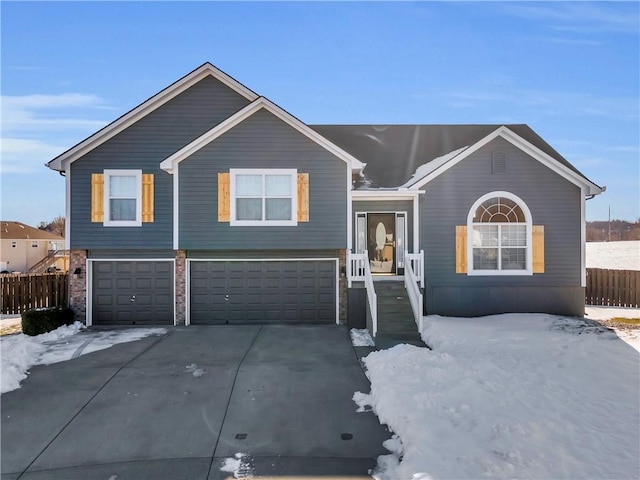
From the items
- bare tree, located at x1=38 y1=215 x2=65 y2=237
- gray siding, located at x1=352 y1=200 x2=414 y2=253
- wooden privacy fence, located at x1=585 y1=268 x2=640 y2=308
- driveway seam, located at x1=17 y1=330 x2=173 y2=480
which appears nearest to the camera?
driveway seam, located at x1=17 y1=330 x2=173 y2=480

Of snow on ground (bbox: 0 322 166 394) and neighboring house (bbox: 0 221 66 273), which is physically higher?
neighboring house (bbox: 0 221 66 273)

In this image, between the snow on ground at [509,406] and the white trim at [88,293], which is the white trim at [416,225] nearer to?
the snow on ground at [509,406]

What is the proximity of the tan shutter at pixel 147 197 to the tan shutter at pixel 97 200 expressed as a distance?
1.26m

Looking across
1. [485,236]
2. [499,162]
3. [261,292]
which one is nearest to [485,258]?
[485,236]

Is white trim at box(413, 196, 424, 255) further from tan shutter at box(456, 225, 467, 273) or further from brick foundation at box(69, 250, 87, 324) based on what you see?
brick foundation at box(69, 250, 87, 324)

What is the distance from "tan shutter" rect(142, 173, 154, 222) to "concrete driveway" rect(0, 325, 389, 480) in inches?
173

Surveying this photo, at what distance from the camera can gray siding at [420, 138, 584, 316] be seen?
11.6m

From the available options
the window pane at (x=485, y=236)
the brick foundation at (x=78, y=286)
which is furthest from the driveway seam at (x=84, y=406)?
the window pane at (x=485, y=236)

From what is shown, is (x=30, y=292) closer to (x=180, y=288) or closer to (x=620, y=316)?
(x=180, y=288)

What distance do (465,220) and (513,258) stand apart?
204 centimetres

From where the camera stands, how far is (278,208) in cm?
1126

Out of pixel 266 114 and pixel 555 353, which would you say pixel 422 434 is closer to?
pixel 555 353

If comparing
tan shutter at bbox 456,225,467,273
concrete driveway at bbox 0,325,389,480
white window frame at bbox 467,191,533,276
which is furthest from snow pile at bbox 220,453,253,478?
white window frame at bbox 467,191,533,276

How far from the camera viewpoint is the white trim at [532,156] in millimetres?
11406
